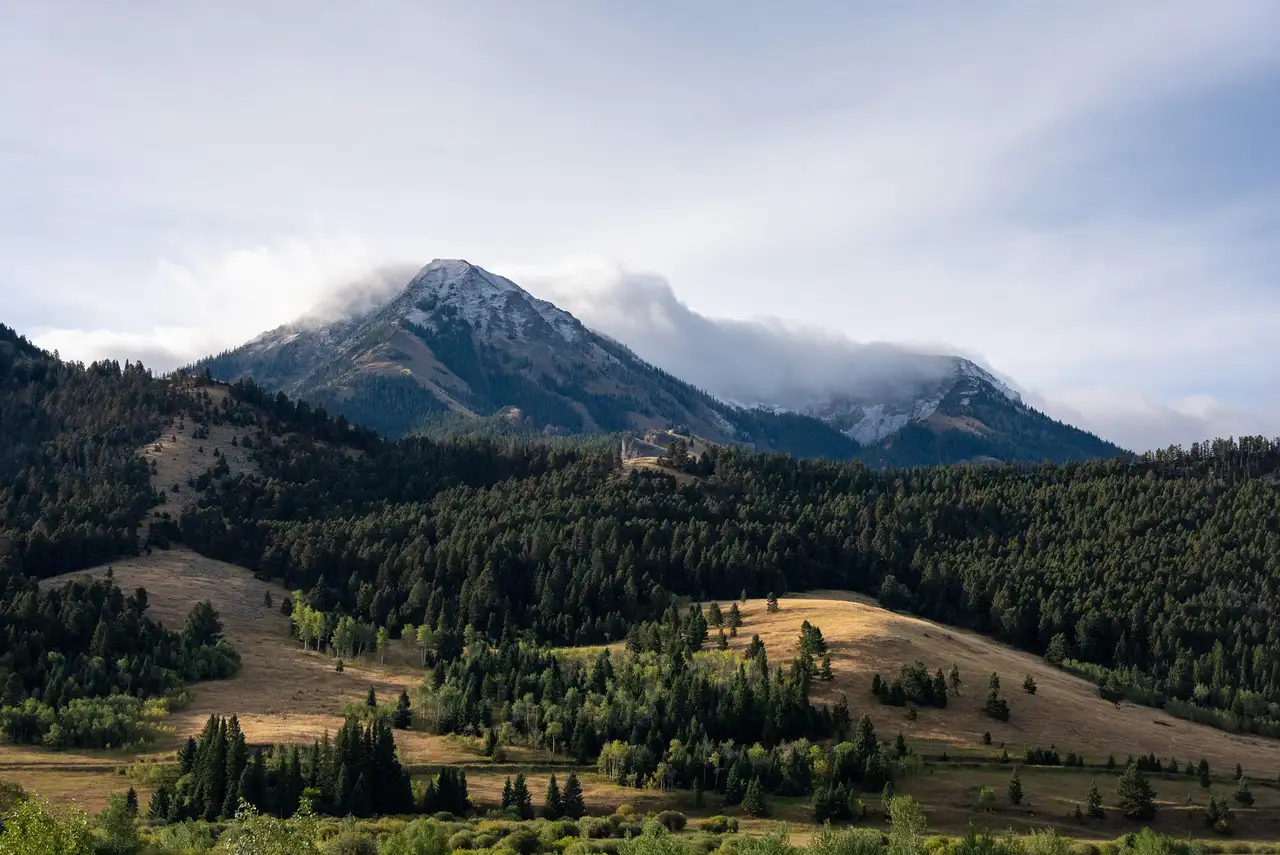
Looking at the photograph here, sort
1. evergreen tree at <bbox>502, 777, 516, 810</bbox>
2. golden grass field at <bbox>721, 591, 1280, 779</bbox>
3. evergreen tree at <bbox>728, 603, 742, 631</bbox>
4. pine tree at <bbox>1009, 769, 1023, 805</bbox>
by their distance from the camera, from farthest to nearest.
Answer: evergreen tree at <bbox>728, 603, 742, 631</bbox> → golden grass field at <bbox>721, 591, 1280, 779</bbox> → pine tree at <bbox>1009, 769, 1023, 805</bbox> → evergreen tree at <bbox>502, 777, 516, 810</bbox>

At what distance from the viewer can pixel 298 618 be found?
17488cm

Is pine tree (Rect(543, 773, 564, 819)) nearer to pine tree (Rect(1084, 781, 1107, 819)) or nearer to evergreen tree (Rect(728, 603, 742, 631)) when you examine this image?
pine tree (Rect(1084, 781, 1107, 819))

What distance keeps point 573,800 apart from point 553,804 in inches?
84.5

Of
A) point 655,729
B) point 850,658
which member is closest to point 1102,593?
point 850,658

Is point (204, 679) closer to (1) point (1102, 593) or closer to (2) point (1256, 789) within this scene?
(2) point (1256, 789)

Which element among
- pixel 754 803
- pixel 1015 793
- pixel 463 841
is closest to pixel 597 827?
pixel 463 841

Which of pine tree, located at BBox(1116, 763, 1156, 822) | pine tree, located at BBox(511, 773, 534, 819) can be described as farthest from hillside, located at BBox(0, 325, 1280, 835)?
pine tree, located at BBox(511, 773, 534, 819)

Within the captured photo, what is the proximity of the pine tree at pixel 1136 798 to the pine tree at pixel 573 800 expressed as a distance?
5324 centimetres

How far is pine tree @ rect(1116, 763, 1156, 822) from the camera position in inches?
3728

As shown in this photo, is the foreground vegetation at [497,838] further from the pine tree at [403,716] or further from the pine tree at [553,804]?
the pine tree at [403,716]

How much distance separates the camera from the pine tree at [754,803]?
93.4m

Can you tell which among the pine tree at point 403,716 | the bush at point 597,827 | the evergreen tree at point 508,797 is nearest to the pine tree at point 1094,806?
the bush at point 597,827

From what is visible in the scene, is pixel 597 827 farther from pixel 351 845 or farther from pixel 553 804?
pixel 351 845

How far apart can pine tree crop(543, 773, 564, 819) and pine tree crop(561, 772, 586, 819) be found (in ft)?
1.61
